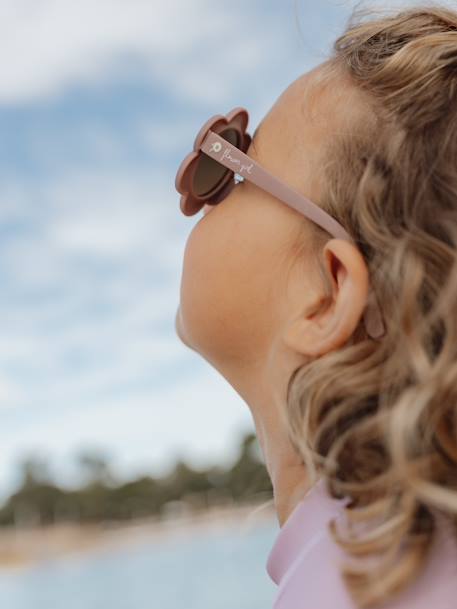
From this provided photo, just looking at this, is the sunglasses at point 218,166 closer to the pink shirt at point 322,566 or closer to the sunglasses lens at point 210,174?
the sunglasses lens at point 210,174

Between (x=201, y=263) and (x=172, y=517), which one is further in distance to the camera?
(x=172, y=517)

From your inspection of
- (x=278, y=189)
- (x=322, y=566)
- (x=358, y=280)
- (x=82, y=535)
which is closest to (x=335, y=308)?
(x=358, y=280)

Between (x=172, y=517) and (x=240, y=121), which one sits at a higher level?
(x=240, y=121)

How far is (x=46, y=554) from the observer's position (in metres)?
40.8

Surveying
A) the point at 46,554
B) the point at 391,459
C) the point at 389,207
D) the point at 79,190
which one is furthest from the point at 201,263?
the point at 46,554

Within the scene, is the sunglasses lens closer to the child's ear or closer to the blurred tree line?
the child's ear

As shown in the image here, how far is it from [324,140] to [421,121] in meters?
0.15

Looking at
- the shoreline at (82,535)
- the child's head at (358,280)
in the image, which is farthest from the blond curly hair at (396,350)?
the shoreline at (82,535)

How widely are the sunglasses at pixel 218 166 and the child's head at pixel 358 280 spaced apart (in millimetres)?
20

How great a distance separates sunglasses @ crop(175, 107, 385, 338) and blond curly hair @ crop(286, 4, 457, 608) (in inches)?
5.0

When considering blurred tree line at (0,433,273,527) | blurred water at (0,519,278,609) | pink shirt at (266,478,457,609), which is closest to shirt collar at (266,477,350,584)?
pink shirt at (266,478,457,609)

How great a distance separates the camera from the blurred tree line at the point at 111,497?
41.1 meters

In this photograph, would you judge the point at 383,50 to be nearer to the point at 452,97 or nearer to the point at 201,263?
the point at 452,97

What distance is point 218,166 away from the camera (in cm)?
141
